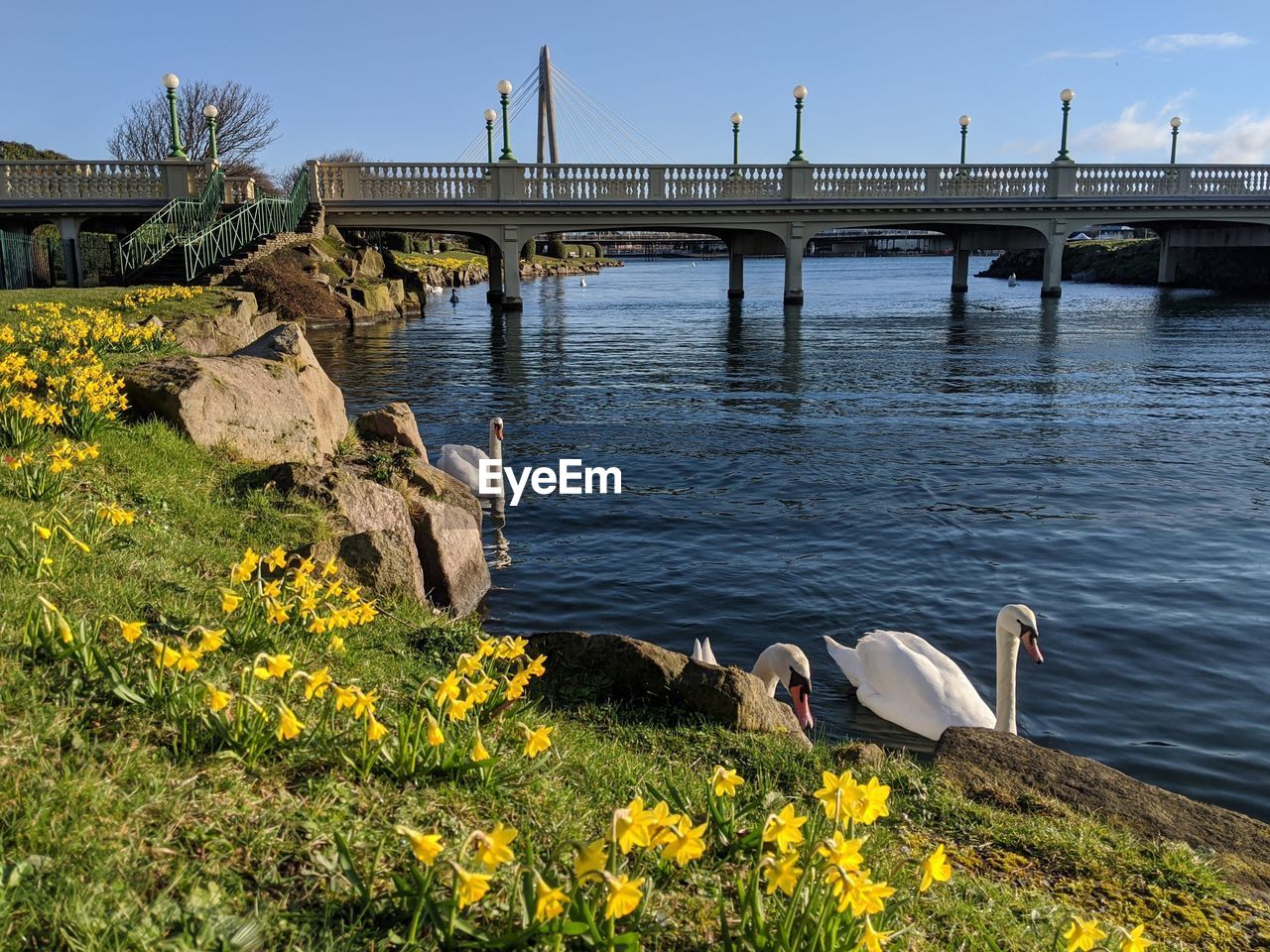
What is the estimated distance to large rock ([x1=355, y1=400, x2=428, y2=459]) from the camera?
12.5 m

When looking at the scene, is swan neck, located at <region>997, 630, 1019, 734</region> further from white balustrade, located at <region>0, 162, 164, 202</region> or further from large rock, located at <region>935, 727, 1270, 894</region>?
white balustrade, located at <region>0, 162, 164, 202</region>

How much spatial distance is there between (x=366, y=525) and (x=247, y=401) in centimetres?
242

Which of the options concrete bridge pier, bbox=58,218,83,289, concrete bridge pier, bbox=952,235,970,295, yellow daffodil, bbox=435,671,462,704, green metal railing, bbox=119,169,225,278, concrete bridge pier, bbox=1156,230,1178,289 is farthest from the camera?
concrete bridge pier, bbox=1156,230,1178,289

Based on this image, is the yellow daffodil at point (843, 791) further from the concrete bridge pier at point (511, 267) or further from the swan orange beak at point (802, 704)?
the concrete bridge pier at point (511, 267)

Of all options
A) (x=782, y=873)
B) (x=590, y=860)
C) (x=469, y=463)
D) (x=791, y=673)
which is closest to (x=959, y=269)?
(x=469, y=463)

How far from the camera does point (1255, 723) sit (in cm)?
736

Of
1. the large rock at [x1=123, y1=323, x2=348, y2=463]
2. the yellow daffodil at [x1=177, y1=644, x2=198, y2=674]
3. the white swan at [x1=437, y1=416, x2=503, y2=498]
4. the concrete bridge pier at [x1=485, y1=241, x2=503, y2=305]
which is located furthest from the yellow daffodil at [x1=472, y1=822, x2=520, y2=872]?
the concrete bridge pier at [x1=485, y1=241, x2=503, y2=305]

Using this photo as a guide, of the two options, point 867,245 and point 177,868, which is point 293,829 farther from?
point 867,245

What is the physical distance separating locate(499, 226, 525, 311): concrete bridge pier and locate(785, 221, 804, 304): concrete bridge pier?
33.0 ft

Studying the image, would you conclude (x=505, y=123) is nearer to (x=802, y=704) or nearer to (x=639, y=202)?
(x=639, y=202)

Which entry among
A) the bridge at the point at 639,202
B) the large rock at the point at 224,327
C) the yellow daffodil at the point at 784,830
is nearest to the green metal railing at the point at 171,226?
the bridge at the point at 639,202

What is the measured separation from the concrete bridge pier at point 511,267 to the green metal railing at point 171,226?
9.53 m

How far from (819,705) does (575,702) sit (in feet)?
7.77

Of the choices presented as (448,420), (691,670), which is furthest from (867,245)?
(691,670)
